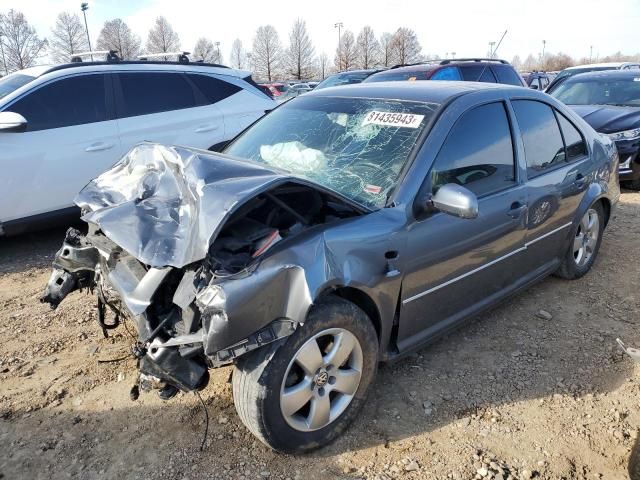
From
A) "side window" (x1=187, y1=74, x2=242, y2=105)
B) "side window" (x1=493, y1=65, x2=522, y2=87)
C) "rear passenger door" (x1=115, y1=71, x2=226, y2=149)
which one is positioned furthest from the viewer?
"side window" (x1=493, y1=65, x2=522, y2=87)

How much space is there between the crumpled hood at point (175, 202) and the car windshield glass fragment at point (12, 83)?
3.16 meters

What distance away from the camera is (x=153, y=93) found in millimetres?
5879

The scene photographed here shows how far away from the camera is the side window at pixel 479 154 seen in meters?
2.97

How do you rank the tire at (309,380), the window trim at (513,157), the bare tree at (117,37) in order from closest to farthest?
the tire at (309,380) < the window trim at (513,157) < the bare tree at (117,37)

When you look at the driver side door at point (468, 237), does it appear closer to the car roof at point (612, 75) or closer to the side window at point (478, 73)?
the side window at point (478, 73)

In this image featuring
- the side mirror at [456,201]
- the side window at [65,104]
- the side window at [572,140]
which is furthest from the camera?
the side window at [65,104]

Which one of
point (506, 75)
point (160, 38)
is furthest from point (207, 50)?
point (506, 75)

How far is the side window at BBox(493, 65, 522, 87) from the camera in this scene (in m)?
9.61

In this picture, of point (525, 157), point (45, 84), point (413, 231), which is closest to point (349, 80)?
point (45, 84)

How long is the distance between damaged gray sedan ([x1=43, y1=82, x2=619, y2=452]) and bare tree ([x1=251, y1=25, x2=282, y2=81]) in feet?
192

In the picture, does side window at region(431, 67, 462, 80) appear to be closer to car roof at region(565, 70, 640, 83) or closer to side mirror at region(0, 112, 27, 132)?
car roof at region(565, 70, 640, 83)

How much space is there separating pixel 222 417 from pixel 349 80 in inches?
444

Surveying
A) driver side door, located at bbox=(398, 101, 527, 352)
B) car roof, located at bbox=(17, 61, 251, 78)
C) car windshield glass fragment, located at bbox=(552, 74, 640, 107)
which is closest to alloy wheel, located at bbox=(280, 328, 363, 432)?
driver side door, located at bbox=(398, 101, 527, 352)

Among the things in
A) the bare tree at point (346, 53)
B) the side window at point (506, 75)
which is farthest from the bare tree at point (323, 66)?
the side window at point (506, 75)
